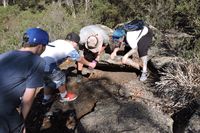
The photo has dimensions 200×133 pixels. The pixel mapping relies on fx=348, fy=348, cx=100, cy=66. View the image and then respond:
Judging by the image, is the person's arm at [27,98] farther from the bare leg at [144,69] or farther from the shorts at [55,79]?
the bare leg at [144,69]

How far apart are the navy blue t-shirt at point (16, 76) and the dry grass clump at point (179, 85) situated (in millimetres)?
2842

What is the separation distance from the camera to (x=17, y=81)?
3.10 m

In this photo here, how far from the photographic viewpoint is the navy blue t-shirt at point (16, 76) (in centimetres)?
308

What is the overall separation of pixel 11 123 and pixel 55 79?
2526 mm

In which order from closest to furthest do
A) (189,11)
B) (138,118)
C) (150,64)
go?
(138,118)
(150,64)
(189,11)

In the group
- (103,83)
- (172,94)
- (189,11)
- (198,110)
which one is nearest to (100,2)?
(189,11)

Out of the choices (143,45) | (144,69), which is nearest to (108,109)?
(144,69)

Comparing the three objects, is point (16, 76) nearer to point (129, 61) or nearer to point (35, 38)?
point (35, 38)

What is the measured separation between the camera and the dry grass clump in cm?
539

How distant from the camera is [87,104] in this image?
5691 mm

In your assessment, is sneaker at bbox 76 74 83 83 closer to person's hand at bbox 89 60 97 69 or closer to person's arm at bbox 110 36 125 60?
person's hand at bbox 89 60 97 69

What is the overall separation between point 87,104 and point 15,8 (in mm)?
30905

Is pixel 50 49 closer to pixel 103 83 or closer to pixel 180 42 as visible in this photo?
pixel 103 83

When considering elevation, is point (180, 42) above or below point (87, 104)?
above
